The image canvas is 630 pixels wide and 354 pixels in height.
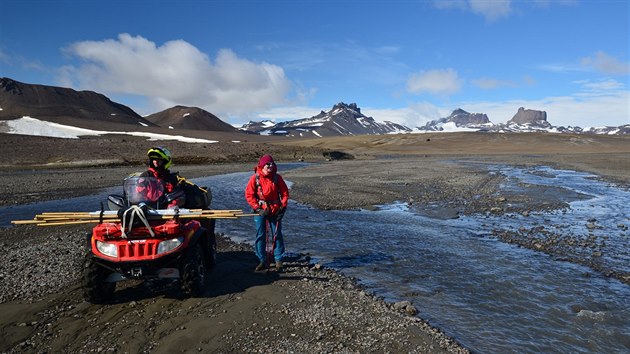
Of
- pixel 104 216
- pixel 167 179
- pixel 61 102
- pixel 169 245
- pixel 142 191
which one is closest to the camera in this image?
pixel 169 245

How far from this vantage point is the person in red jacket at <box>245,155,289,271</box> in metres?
8.62

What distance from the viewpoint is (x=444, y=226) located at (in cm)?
1414

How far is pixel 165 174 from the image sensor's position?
826 cm

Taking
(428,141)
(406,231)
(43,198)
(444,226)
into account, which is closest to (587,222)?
(444,226)

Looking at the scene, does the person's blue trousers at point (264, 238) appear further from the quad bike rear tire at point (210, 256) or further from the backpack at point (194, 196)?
the backpack at point (194, 196)

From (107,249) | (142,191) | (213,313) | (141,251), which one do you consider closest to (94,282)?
(107,249)

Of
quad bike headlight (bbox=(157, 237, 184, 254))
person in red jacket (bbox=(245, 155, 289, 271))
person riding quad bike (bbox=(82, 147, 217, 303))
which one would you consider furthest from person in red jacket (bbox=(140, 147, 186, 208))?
person in red jacket (bbox=(245, 155, 289, 271))

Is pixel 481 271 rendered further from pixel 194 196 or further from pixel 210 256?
pixel 194 196

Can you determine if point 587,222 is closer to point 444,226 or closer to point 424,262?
point 444,226

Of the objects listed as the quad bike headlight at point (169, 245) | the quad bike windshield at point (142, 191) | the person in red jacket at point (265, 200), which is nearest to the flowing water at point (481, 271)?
the person in red jacket at point (265, 200)

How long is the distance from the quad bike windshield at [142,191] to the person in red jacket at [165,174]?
0.33 meters

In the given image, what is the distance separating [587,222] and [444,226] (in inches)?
206

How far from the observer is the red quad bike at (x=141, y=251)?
6.47 meters

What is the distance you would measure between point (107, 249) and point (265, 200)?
321 centimetres
